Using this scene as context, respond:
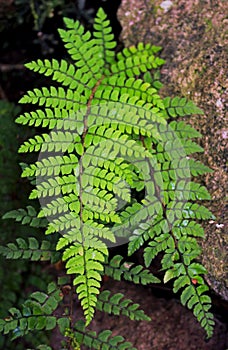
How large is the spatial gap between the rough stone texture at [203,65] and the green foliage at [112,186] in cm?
13

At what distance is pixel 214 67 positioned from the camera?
2.78 metres

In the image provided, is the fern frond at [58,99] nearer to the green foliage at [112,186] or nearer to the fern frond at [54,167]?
the green foliage at [112,186]

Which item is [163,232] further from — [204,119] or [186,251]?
[204,119]

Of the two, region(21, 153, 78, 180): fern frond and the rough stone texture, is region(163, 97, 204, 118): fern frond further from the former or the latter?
region(21, 153, 78, 180): fern frond

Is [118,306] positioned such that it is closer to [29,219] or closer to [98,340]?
[98,340]

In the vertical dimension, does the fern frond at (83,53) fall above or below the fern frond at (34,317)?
above

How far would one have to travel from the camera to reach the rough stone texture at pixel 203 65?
260cm

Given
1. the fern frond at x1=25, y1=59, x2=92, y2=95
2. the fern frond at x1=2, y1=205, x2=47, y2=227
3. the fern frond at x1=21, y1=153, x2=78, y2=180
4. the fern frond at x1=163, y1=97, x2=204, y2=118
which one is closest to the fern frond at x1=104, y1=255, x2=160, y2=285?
the fern frond at x1=2, y1=205, x2=47, y2=227

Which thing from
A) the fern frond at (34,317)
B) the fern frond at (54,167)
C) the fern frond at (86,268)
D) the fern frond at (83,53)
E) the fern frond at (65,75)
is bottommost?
the fern frond at (34,317)

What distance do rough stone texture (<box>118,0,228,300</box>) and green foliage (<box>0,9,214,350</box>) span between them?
5.1 inches

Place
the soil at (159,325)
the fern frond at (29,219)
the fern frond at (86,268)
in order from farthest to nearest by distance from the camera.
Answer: the soil at (159,325)
the fern frond at (29,219)
the fern frond at (86,268)

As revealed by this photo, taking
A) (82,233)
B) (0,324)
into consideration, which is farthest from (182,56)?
(0,324)

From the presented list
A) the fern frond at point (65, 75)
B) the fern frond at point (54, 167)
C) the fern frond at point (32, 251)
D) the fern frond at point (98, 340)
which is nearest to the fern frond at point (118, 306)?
the fern frond at point (98, 340)

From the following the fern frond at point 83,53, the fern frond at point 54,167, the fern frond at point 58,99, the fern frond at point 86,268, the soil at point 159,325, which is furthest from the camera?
the soil at point 159,325
